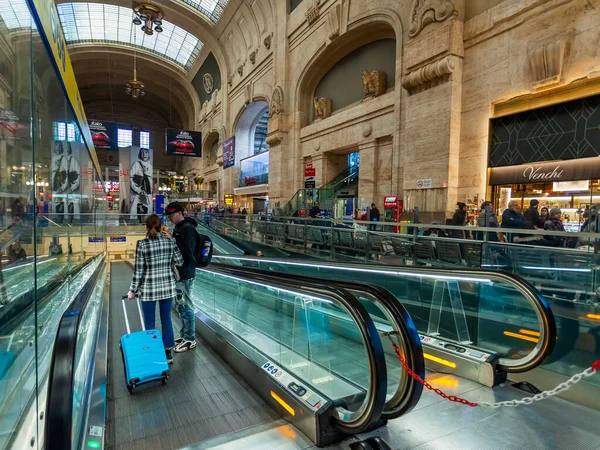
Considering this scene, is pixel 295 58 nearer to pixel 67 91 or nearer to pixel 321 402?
pixel 67 91

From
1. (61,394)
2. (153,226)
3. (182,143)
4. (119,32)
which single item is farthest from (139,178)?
(119,32)

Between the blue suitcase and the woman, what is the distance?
382 millimetres

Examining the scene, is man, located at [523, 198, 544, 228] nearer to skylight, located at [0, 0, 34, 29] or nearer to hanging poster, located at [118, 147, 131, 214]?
skylight, located at [0, 0, 34, 29]

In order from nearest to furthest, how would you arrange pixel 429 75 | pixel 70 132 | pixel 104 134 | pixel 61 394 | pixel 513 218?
pixel 61 394
pixel 70 132
pixel 513 218
pixel 429 75
pixel 104 134

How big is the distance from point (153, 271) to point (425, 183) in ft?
34.6

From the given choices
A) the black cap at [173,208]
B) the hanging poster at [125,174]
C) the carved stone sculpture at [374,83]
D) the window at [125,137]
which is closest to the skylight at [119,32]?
the window at [125,137]

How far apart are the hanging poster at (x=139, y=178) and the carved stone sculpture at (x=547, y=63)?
1786cm

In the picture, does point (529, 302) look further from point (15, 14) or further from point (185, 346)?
point (15, 14)

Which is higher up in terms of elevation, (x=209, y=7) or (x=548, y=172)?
(x=209, y=7)

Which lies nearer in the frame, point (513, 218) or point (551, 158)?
point (513, 218)

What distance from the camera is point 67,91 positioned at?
3.05 meters

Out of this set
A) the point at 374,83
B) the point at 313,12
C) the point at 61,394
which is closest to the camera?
the point at 61,394

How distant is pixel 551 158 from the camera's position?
9875mm

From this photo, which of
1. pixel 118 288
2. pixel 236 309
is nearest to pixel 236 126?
pixel 118 288
